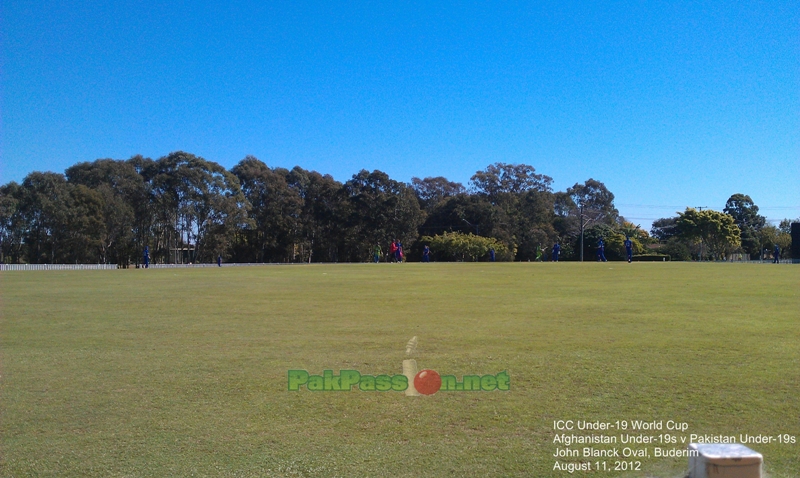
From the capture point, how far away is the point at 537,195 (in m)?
90.2

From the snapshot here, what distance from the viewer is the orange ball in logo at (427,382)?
614 cm

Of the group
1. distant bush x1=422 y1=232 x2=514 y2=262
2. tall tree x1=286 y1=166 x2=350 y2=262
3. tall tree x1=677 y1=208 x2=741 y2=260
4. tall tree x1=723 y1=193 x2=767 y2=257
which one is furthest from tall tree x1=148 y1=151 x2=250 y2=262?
tall tree x1=723 y1=193 x2=767 y2=257

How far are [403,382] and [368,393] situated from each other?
494 mm

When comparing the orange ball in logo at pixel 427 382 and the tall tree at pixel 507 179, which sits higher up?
the tall tree at pixel 507 179

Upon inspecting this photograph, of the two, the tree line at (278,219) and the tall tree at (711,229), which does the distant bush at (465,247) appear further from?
the tall tree at (711,229)

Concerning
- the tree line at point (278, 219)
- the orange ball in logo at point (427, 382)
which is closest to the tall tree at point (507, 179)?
the tree line at point (278, 219)

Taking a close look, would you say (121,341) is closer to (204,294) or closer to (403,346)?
(403,346)

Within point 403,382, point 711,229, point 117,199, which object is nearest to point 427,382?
point 403,382

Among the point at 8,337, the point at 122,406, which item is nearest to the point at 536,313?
the point at 122,406

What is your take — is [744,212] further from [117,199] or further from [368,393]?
[368,393]

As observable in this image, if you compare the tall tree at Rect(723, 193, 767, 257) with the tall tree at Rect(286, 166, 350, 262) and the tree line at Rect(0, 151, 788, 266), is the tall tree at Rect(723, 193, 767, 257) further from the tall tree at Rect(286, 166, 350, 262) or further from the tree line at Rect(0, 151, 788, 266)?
the tall tree at Rect(286, 166, 350, 262)

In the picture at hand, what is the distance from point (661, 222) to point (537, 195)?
38.1m

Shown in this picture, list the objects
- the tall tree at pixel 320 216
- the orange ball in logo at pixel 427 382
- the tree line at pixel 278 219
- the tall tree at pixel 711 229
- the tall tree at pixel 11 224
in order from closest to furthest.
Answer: the orange ball in logo at pixel 427 382
the tall tree at pixel 11 224
the tree line at pixel 278 219
the tall tree at pixel 711 229
the tall tree at pixel 320 216

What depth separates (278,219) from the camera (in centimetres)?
8031
